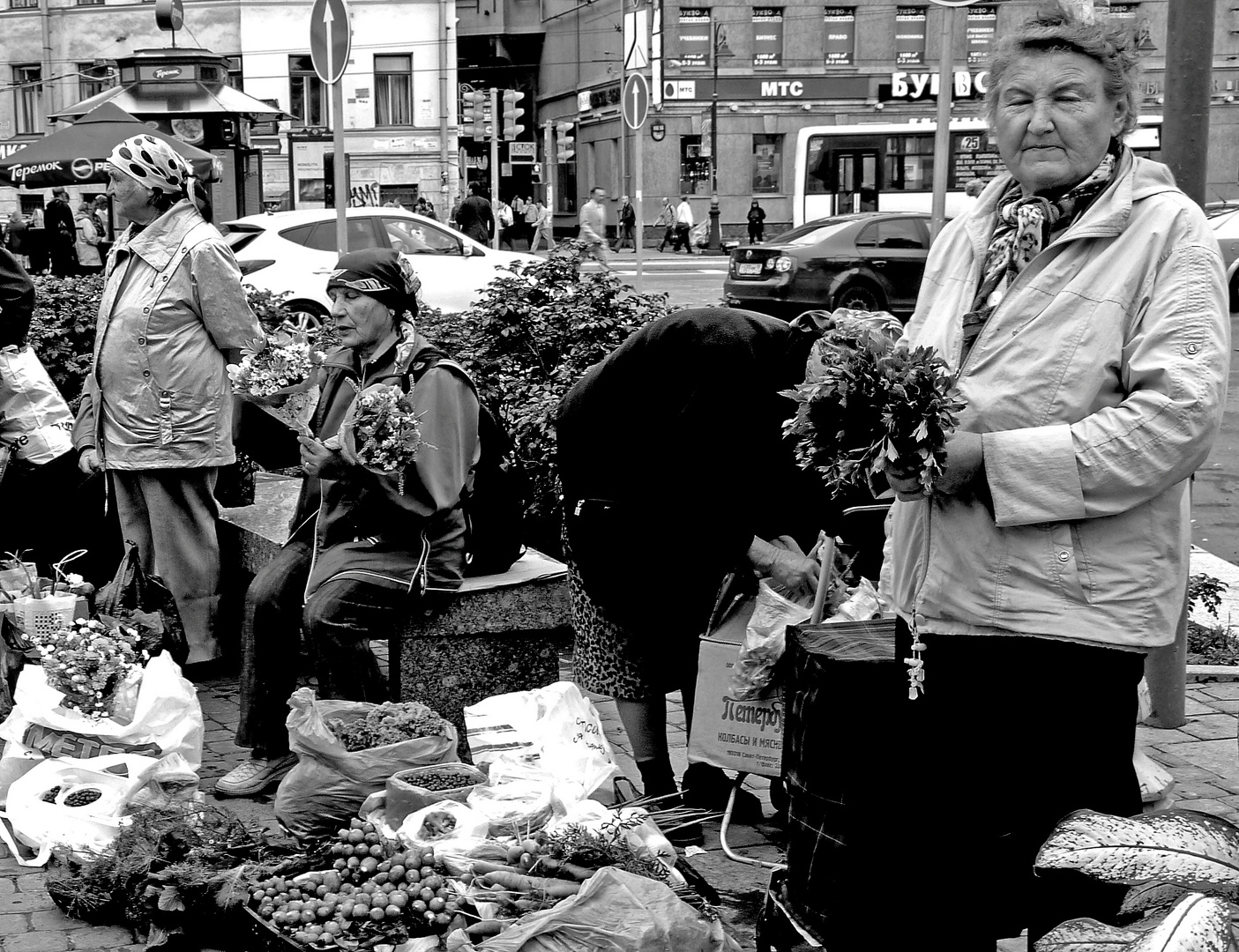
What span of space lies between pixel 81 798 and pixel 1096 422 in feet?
10.0

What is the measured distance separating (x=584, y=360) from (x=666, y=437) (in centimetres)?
223

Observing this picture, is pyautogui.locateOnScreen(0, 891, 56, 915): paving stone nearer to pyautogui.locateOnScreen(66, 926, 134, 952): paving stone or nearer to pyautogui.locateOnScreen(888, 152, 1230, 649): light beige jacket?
pyautogui.locateOnScreen(66, 926, 134, 952): paving stone

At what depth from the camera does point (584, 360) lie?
6.01 metres

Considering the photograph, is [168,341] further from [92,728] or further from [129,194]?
[92,728]

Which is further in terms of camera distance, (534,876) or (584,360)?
(584,360)

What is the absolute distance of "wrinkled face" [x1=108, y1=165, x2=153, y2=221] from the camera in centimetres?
545

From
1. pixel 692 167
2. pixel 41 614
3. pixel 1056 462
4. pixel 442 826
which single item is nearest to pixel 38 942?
pixel 442 826

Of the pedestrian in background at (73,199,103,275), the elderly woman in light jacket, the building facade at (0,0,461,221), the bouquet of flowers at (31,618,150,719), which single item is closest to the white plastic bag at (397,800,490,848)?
the bouquet of flowers at (31,618,150,719)

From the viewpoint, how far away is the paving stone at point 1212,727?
196 inches

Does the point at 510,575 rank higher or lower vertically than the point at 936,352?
lower

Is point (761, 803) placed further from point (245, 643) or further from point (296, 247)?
point (296, 247)

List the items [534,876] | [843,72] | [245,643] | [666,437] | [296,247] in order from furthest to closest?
[843,72] < [296,247] < [245,643] < [666,437] < [534,876]

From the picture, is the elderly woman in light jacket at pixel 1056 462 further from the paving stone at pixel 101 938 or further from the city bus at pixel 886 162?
the city bus at pixel 886 162

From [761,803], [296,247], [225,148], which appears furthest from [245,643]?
[225,148]
